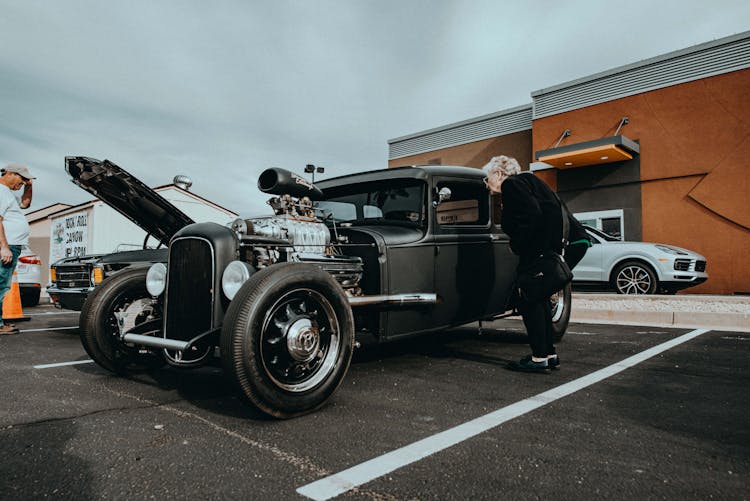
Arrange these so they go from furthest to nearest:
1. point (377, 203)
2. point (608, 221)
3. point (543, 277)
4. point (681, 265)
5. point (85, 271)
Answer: point (608, 221), point (681, 265), point (85, 271), point (377, 203), point (543, 277)

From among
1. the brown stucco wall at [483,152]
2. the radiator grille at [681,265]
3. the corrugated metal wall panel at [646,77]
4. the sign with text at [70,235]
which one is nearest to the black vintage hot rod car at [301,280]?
the radiator grille at [681,265]

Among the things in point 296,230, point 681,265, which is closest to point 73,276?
point 296,230

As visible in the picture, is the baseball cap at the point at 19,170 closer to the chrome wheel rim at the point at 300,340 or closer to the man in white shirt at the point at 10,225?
the man in white shirt at the point at 10,225

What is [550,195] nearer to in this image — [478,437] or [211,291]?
[478,437]

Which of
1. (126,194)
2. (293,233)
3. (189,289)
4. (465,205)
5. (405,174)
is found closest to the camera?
(189,289)

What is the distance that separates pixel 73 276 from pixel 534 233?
Answer: 556cm

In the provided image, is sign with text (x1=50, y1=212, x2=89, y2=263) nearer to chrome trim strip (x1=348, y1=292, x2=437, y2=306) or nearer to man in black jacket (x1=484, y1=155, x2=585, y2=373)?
chrome trim strip (x1=348, y1=292, x2=437, y2=306)

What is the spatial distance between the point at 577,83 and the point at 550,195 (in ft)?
39.3

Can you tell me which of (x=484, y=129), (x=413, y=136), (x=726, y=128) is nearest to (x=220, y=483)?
(x=726, y=128)

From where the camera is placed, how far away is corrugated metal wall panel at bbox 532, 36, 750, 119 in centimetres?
1120

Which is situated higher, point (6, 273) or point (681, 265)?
point (681, 265)

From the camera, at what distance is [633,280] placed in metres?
8.76

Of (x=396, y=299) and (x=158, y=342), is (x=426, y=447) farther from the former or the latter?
(x=158, y=342)

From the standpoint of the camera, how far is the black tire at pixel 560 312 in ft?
16.2
